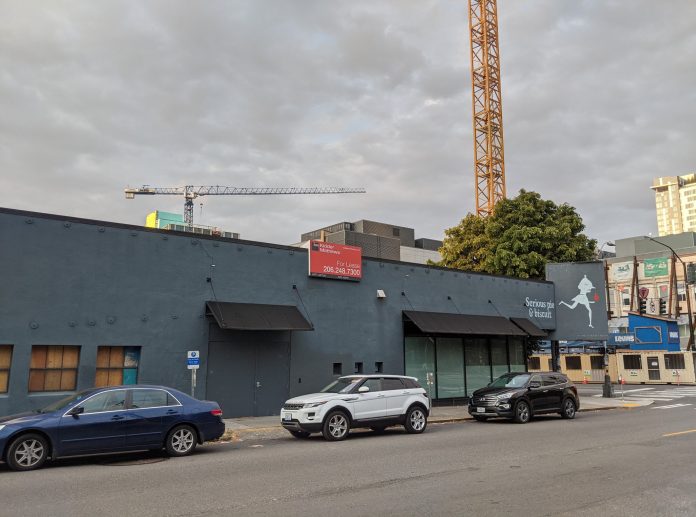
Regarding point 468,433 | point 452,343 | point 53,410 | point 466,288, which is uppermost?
point 466,288

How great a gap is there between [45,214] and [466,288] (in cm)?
1697

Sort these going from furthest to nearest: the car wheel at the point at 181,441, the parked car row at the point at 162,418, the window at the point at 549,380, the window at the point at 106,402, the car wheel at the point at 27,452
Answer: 1. the window at the point at 549,380
2. the car wheel at the point at 181,441
3. the window at the point at 106,402
4. the parked car row at the point at 162,418
5. the car wheel at the point at 27,452

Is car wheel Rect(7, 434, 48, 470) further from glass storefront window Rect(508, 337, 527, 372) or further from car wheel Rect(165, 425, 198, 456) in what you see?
glass storefront window Rect(508, 337, 527, 372)

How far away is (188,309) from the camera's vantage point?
1736 centimetres

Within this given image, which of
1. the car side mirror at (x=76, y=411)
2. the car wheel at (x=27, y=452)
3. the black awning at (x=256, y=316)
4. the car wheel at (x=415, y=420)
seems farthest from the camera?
the black awning at (x=256, y=316)

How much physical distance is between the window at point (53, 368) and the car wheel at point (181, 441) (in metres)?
5.15

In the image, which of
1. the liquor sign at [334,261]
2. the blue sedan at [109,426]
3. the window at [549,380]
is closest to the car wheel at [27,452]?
the blue sedan at [109,426]

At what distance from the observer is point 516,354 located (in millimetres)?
27094

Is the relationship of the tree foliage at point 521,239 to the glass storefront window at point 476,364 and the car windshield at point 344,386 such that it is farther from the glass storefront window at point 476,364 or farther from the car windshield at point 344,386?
the car windshield at point 344,386

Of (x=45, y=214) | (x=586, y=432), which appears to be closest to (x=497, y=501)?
(x=586, y=432)

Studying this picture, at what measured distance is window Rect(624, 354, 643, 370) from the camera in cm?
4281

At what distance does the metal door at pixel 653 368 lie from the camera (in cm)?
4144

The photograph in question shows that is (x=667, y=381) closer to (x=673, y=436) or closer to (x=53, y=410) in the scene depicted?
(x=673, y=436)

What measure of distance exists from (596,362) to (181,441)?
41.2 meters
